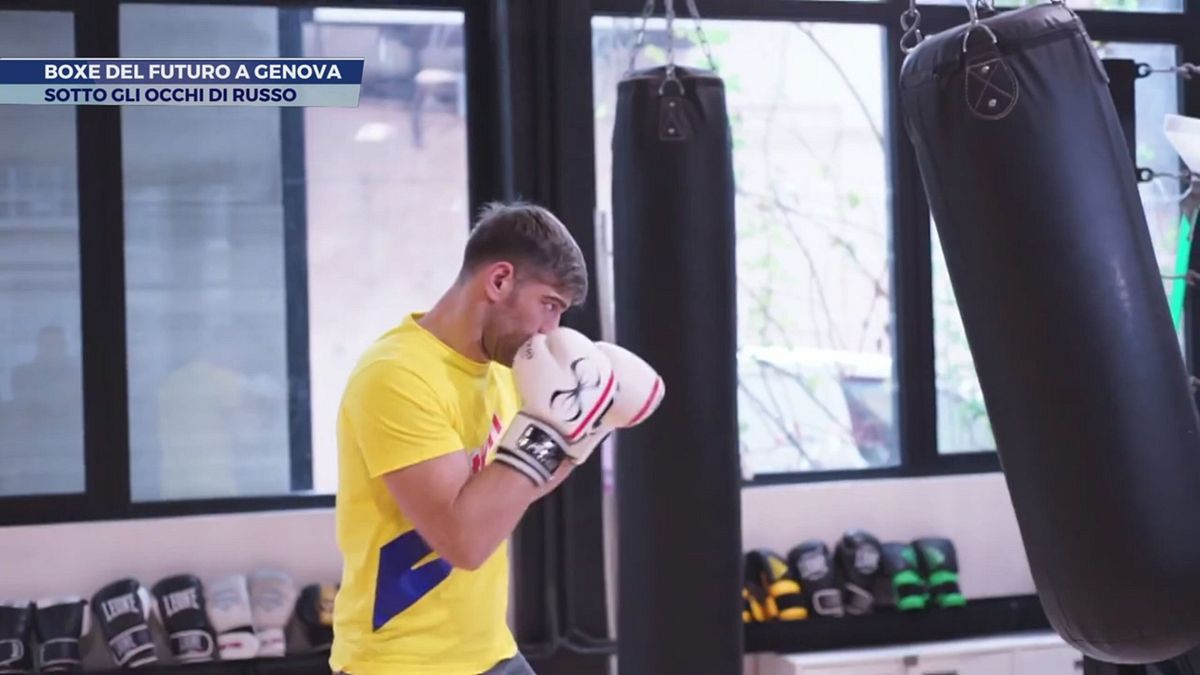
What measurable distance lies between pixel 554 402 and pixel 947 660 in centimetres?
245

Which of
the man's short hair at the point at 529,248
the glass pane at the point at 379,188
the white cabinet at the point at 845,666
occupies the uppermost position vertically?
the glass pane at the point at 379,188

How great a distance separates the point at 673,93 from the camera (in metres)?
3.06

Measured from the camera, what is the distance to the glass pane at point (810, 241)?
14.9 feet

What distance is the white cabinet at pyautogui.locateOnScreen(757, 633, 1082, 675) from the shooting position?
163 inches

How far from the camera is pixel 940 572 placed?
4379 millimetres

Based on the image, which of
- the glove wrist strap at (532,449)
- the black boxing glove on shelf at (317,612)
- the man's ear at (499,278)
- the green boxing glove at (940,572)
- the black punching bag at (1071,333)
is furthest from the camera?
the green boxing glove at (940,572)

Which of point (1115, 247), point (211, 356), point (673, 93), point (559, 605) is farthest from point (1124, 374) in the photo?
point (211, 356)

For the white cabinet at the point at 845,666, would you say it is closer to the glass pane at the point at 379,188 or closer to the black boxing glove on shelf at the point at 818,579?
the black boxing glove on shelf at the point at 818,579

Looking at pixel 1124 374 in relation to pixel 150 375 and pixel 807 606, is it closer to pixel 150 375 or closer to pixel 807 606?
→ pixel 807 606

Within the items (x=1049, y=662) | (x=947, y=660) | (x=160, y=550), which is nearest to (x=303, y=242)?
(x=160, y=550)

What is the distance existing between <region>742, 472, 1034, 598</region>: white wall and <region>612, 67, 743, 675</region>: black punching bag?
1.33 m

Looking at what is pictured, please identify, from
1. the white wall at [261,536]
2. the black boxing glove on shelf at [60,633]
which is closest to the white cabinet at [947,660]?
the white wall at [261,536]

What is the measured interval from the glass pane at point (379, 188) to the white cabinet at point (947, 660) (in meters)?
1.44

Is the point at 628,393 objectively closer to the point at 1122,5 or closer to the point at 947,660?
the point at 947,660
